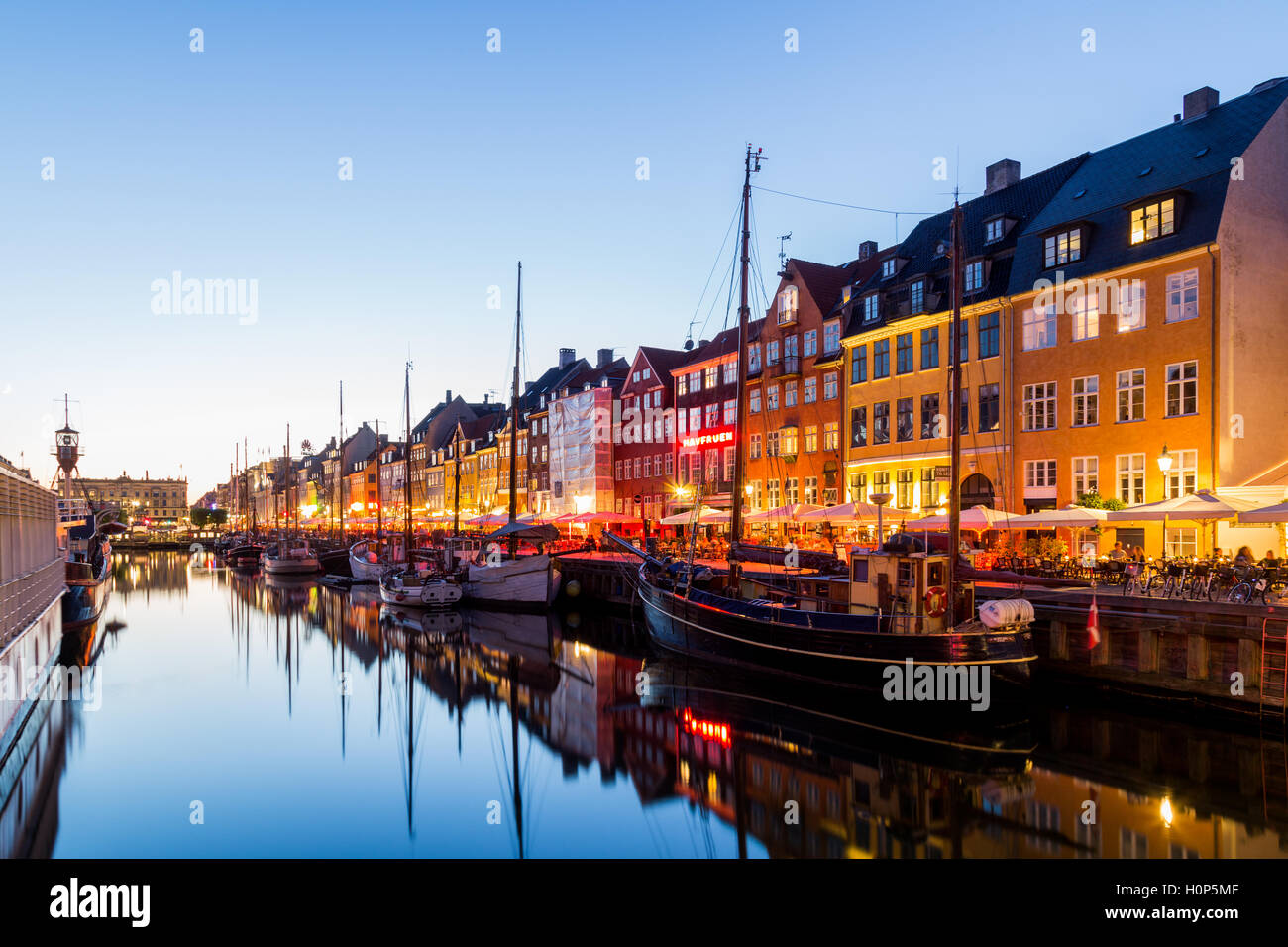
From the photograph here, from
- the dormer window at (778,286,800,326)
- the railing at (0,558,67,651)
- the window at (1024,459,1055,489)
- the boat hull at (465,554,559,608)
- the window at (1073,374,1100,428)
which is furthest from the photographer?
the dormer window at (778,286,800,326)

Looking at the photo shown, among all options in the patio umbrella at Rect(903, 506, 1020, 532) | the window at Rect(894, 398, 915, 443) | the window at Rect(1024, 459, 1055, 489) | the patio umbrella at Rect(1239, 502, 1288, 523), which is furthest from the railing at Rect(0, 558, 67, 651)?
the window at Rect(894, 398, 915, 443)

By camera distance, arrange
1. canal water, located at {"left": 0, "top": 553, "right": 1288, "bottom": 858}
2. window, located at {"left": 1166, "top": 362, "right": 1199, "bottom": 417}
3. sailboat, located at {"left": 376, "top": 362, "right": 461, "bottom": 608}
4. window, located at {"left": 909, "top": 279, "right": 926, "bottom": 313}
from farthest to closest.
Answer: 1. sailboat, located at {"left": 376, "top": 362, "right": 461, "bottom": 608}
2. window, located at {"left": 909, "top": 279, "right": 926, "bottom": 313}
3. window, located at {"left": 1166, "top": 362, "right": 1199, "bottom": 417}
4. canal water, located at {"left": 0, "top": 553, "right": 1288, "bottom": 858}

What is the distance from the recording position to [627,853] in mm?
13031

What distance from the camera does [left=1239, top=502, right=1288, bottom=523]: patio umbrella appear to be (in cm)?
1859

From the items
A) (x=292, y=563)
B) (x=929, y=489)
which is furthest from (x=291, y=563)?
(x=929, y=489)

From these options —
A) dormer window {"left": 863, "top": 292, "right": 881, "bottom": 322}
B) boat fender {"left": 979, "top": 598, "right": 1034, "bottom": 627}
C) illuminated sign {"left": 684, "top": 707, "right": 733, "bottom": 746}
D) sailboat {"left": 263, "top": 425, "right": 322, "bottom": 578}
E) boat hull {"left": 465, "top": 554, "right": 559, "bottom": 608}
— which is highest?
dormer window {"left": 863, "top": 292, "right": 881, "bottom": 322}

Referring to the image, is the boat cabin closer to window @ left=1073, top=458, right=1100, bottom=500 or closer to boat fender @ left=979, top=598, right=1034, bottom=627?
boat fender @ left=979, top=598, right=1034, bottom=627

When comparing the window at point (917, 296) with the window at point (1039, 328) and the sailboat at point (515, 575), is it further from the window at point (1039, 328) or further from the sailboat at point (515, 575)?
the sailboat at point (515, 575)

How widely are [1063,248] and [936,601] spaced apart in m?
19.9

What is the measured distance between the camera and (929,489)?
37.8 metres

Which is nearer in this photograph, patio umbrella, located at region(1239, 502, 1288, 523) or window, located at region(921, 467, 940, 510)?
patio umbrella, located at region(1239, 502, 1288, 523)

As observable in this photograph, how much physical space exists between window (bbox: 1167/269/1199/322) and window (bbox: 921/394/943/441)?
10.3 m
